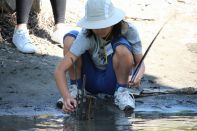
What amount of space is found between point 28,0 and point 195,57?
224 centimetres

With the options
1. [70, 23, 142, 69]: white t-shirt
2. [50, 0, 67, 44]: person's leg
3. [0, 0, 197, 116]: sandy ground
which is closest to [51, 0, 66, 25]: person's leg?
[50, 0, 67, 44]: person's leg

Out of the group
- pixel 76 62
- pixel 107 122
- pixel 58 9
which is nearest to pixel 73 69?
pixel 76 62

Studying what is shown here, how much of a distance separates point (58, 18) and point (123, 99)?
2.82 metres

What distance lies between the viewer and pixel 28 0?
7254 mm

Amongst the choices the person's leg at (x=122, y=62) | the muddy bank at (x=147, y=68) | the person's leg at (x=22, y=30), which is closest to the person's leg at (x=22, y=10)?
the person's leg at (x=22, y=30)

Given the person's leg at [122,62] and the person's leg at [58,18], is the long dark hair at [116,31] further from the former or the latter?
the person's leg at [58,18]

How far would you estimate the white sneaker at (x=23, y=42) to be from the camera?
23.7 ft

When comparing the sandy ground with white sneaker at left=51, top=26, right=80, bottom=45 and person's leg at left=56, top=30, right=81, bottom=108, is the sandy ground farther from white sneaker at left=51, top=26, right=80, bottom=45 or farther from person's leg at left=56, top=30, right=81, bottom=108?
person's leg at left=56, top=30, right=81, bottom=108

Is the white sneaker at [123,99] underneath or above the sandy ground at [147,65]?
above

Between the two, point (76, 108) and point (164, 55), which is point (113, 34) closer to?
point (76, 108)

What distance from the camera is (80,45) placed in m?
4.98

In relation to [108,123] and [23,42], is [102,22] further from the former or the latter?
[23,42]

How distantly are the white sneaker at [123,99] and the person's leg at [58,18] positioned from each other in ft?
8.56

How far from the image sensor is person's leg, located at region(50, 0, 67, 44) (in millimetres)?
7539
